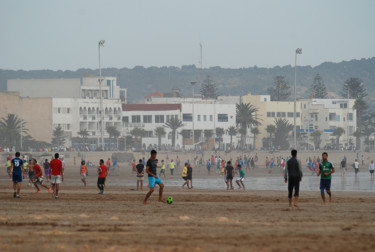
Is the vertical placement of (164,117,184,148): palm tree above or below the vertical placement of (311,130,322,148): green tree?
above

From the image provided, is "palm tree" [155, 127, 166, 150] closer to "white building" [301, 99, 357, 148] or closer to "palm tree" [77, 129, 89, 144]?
"palm tree" [77, 129, 89, 144]

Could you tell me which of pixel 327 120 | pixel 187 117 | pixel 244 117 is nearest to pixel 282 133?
→ pixel 244 117

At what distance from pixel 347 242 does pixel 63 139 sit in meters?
87.9

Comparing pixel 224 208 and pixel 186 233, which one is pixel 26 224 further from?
pixel 224 208

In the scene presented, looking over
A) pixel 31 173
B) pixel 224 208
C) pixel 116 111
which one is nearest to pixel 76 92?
pixel 116 111

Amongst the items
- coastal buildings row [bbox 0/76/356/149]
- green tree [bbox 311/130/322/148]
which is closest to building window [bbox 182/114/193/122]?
coastal buildings row [bbox 0/76/356/149]

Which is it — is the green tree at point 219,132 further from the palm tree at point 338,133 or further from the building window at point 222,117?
the palm tree at point 338,133

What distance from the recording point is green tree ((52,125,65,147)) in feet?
318

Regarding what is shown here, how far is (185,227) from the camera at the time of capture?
13.6m

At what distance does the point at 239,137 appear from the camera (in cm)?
11856

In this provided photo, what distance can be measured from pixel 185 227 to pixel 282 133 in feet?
338

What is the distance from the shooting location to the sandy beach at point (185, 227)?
1123cm

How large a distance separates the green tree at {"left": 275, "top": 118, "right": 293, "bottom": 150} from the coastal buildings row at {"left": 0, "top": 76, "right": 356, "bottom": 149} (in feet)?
7.59

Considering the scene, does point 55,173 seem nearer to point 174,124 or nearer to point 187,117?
point 174,124
